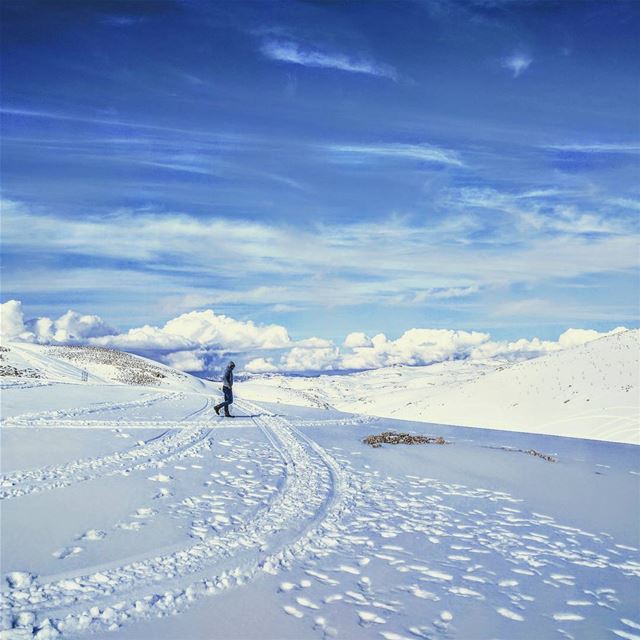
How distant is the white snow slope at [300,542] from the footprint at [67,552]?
0.08 ft

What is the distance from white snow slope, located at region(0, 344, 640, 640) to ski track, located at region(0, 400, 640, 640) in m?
0.03

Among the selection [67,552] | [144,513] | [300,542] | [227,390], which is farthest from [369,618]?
[227,390]

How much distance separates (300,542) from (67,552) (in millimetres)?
3087

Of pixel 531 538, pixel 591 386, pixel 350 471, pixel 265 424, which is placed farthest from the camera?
pixel 591 386

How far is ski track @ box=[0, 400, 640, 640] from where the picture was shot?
5316 millimetres

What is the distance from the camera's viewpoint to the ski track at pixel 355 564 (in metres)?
5.32

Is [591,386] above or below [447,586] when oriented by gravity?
above

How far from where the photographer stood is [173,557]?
6.49 metres

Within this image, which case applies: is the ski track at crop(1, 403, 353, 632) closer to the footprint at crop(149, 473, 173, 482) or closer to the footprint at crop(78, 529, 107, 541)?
the footprint at crop(78, 529, 107, 541)

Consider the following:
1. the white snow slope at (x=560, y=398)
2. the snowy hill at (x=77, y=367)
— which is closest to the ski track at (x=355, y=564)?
the white snow slope at (x=560, y=398)

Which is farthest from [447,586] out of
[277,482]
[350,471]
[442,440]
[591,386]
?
[591,386]

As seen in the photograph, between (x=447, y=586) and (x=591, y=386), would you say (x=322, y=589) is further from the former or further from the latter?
(x=591, y=386)

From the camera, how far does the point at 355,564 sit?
6.67 m

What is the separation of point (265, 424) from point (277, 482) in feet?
32.6
